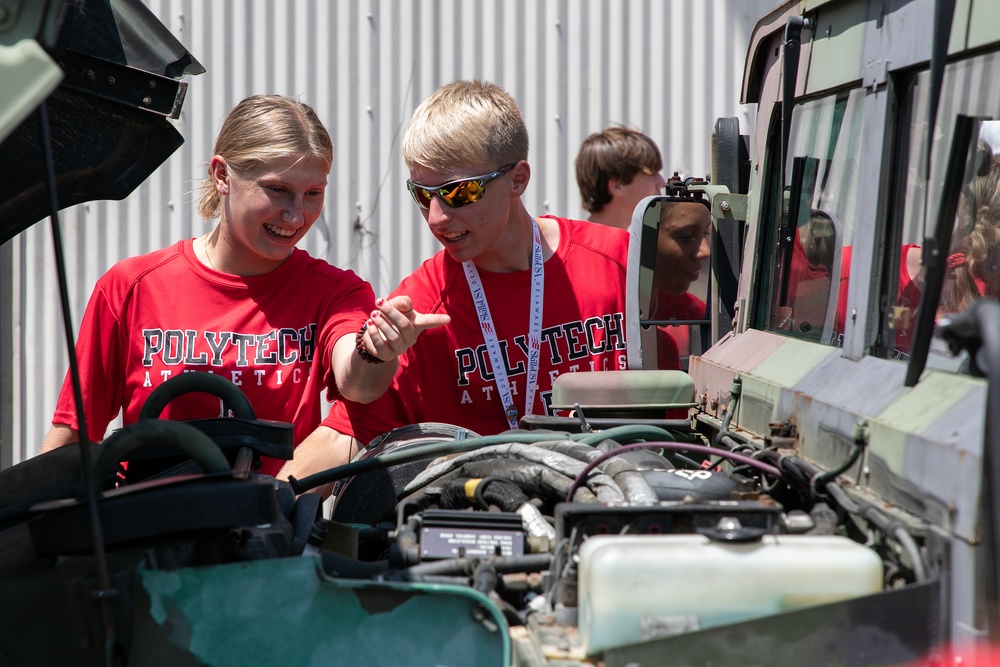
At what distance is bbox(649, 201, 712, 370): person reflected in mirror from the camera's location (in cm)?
315

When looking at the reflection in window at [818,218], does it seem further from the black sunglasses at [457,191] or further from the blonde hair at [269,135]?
the blonde hair at [269,135]

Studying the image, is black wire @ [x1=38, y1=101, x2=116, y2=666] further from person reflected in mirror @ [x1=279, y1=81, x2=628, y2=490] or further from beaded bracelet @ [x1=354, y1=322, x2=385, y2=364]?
person reflected in mirror @ [x1=279, y1=81, x2=628, y2=490]

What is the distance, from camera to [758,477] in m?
2.27

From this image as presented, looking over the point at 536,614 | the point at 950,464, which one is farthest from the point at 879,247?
the point at 536,614

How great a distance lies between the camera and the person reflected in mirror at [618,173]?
5047mm

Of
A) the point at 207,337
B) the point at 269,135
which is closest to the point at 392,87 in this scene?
the point at 269,135

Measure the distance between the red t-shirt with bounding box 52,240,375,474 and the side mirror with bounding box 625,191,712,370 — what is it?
36.1 inches

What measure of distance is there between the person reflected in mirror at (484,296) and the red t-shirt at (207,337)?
18cm

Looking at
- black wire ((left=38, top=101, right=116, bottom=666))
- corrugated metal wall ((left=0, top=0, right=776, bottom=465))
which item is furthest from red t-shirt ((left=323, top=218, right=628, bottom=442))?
corrugated metal wall ((left=0, top=0, right=776, bottom=465))

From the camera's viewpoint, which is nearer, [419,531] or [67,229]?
[419,531]

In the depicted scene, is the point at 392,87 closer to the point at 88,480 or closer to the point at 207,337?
the point at 207,337

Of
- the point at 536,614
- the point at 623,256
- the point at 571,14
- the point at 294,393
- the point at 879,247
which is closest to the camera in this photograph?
the point at 536,614

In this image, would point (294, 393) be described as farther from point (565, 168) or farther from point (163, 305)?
point (565, 168)

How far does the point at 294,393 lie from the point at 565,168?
3.77 m
